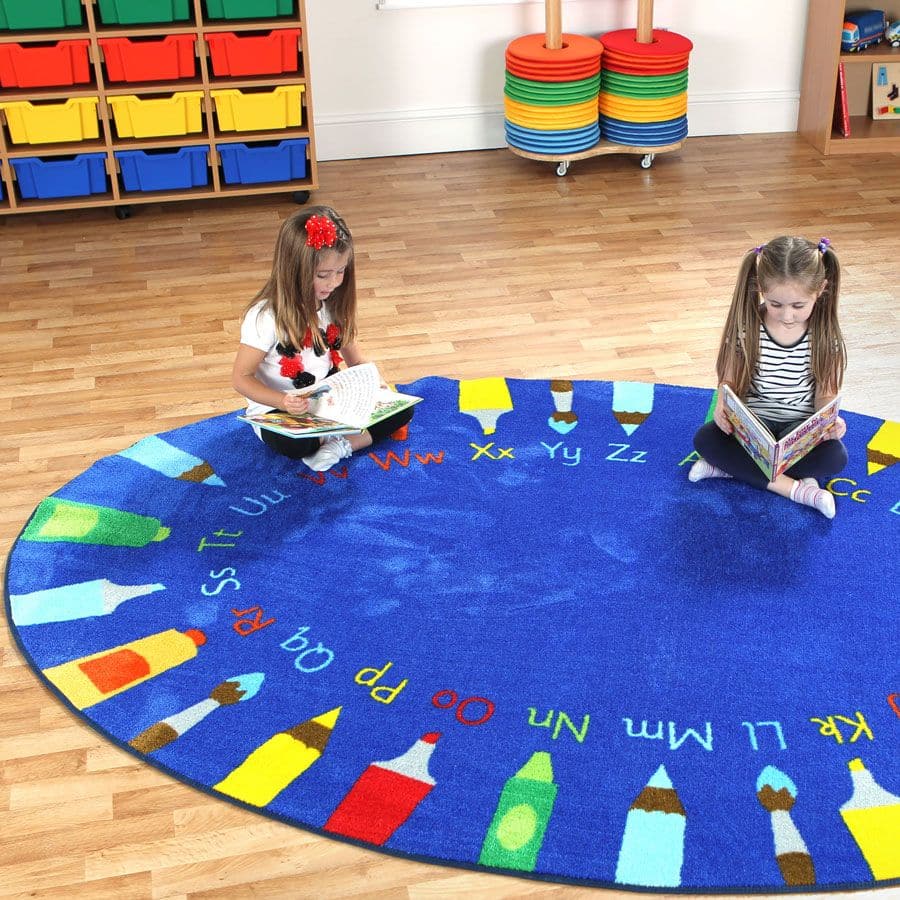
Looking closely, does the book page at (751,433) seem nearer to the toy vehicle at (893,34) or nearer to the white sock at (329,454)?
the white sock at (329,454)

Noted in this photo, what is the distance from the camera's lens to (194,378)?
3316 mm

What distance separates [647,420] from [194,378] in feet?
3.89

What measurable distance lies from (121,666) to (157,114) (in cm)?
227

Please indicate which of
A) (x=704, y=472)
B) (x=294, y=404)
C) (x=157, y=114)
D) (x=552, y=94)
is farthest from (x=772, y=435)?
(x=157, y=114)

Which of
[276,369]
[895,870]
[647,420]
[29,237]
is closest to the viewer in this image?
[895,870]

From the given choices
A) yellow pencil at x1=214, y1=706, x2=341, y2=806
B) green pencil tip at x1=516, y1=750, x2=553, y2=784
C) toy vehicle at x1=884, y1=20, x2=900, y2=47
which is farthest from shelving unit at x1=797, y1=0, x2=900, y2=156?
yellow pencil at x1=214, y1=706, x2=341, y2=806

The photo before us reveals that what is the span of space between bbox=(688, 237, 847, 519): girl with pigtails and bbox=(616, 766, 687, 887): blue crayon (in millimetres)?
904

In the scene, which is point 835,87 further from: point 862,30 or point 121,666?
point 121,666

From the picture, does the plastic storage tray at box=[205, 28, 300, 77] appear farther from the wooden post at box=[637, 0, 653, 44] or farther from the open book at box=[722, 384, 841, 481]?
the open book at box=[722, 384, 841, 481]

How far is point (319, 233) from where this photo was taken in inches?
103

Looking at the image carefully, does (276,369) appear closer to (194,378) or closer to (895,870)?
(194,378)

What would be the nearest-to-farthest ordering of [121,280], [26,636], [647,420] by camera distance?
[26,636], [647,420], [121,280]

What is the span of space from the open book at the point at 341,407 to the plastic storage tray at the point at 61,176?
167cm

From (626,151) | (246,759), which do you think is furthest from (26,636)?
(626,151)
